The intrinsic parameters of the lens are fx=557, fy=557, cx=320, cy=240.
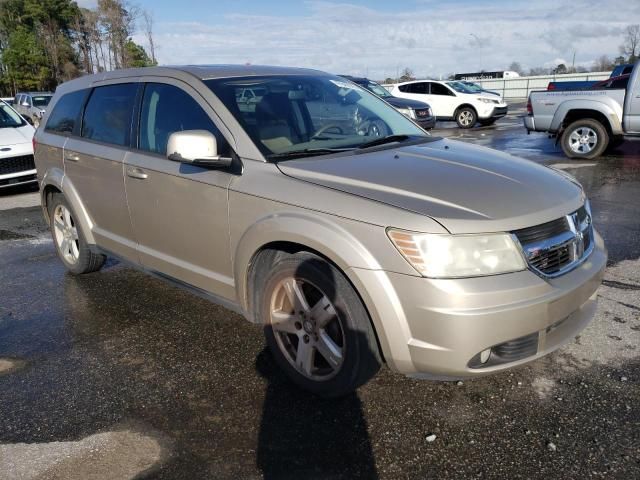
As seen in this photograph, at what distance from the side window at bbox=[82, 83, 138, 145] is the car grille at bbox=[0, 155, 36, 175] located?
18.9ft

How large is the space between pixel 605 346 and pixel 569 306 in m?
1.01

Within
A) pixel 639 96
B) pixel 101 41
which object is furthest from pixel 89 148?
pixel 101 41

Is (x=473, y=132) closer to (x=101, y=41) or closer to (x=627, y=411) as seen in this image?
(x=627, y=411)

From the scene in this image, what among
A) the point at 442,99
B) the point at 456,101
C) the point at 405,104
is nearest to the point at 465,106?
the point at 456,101

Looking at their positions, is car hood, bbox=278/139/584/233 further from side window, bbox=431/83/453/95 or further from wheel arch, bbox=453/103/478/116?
side window, bbox=431/83/453/95

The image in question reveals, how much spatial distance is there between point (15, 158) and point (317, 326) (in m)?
8.64

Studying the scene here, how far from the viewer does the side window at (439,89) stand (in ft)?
65.4

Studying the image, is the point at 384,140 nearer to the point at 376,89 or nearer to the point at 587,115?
the point at 587,115

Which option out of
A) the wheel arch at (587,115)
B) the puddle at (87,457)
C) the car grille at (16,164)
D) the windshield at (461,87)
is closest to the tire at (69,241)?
the puddle at (87,457)

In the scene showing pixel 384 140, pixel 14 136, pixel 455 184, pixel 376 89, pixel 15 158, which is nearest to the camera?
pixel 455 184

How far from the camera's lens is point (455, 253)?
251 cm

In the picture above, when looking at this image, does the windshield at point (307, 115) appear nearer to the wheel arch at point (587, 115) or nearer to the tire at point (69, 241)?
the tire at point (69, 241)

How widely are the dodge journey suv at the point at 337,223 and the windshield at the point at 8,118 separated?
7.24 meters

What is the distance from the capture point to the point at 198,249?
3568 mm
